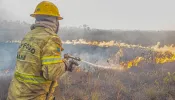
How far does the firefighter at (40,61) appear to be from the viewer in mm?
3252

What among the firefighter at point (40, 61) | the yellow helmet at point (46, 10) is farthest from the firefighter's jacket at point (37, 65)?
the yellow helmet at point (46, 10)

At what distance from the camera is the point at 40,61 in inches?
131

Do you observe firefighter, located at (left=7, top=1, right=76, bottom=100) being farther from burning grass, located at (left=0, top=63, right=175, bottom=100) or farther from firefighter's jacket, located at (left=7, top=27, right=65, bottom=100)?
burning grass, located at (left=0, top=63, right=175, bottom=100)

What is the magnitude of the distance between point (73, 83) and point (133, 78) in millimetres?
2329

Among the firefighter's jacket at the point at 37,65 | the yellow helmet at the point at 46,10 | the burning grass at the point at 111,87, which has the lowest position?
the burning grass at the point at 111,87

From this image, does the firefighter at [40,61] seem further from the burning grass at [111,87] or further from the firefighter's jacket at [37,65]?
the burning grass at [111,87]

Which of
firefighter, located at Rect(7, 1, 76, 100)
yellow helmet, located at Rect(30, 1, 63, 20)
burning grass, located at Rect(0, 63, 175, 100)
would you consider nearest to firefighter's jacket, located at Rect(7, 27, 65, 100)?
firefighter, located at Rect(7, 1, 76, 100)

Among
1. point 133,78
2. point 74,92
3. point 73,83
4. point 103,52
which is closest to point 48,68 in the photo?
point 74,92

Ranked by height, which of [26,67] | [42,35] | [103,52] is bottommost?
[103,52]

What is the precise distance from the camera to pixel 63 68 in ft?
11.1

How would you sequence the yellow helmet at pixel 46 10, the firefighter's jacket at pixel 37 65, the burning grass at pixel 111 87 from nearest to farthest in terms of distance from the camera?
1. the firefighter's jacket at pixel 37 65
2. the yellow helmet at pixel 46 10
3. the burning grass at pixel 111 87

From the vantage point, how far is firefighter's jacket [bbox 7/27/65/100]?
10.6 feet

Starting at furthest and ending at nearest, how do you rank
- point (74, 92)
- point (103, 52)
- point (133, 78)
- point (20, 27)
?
point (20, 27) < point (103, 52) < point (133, 78) < point (74, 92)

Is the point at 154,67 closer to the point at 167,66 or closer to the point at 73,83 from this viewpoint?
the point at 167,66
